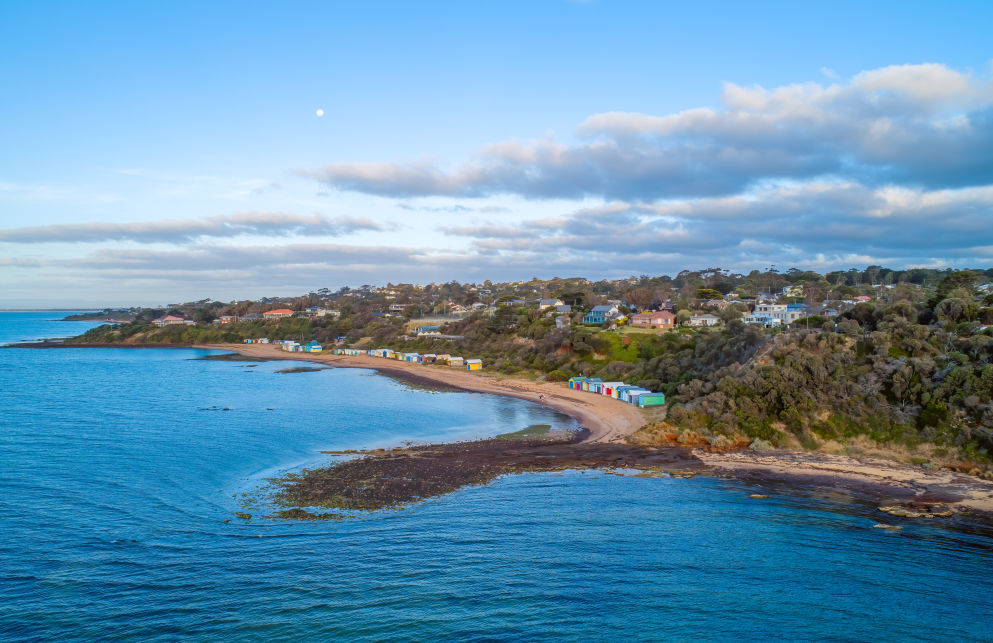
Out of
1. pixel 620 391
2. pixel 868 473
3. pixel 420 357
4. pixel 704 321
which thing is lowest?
pixel 868 473

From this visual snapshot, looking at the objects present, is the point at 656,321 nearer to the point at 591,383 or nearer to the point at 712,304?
the point at 712,304

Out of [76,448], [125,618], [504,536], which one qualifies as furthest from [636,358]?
[125,618]

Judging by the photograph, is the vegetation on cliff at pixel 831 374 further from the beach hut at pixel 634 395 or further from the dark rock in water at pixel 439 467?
the dark rock in water at pixel 439 467

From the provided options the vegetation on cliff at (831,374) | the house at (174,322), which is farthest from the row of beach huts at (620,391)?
the house at (174,322)

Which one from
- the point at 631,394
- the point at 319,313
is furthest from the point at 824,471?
the point at 319,313

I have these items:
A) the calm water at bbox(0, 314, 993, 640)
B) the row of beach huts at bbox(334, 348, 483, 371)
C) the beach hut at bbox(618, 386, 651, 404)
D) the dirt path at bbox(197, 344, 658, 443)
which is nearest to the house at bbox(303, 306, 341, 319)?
the row of beach huts at bbox(334, 348, 483, 371)
